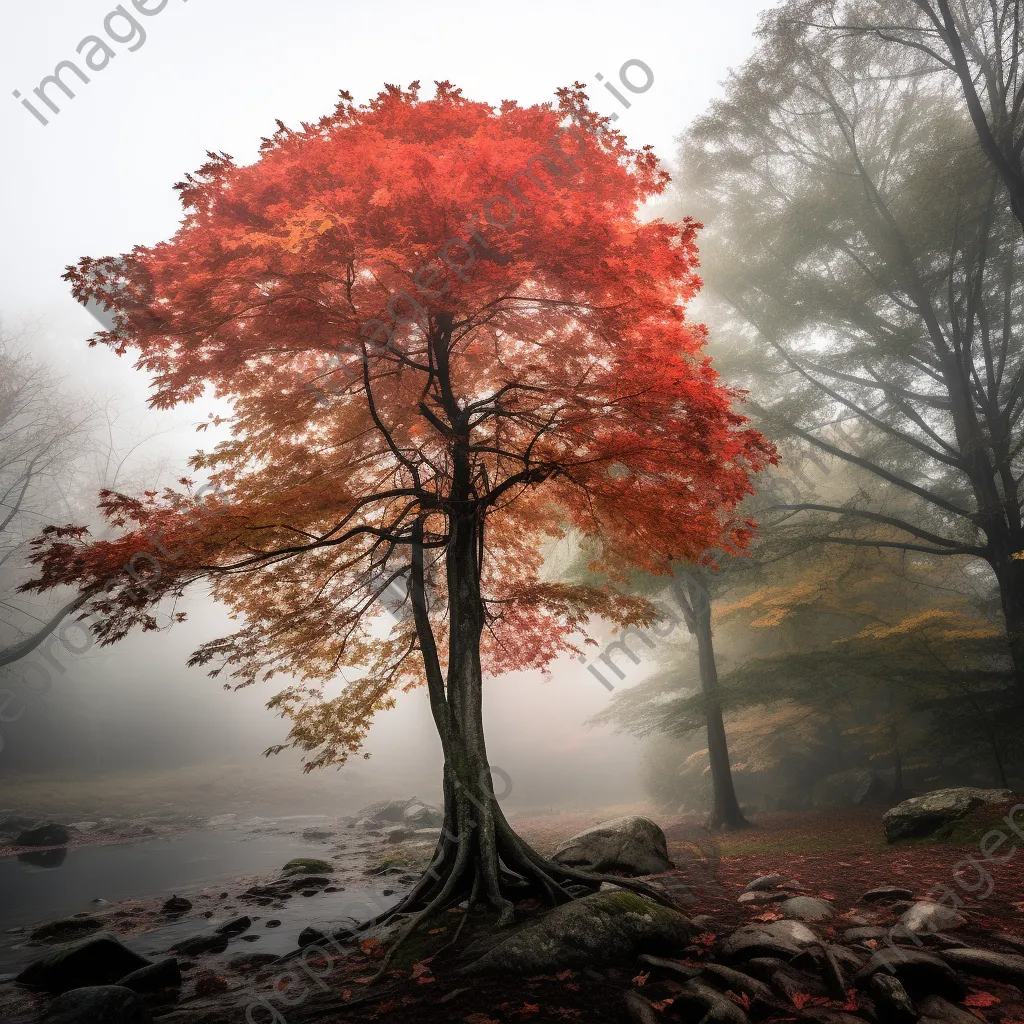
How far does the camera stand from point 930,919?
14.3ft

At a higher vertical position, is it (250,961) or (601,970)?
(601,970)

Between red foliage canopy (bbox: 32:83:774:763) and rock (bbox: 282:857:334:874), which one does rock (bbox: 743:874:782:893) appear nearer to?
red foliage canopy (bbox: 32:83:774:763)

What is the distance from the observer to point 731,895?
19.6 ft

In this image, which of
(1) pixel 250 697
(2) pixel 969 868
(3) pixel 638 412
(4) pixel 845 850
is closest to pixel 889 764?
(4) pixel 845 850

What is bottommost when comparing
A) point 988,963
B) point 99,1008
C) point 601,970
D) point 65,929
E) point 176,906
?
point 65,929

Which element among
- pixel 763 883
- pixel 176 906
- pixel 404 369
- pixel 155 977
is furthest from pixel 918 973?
pixel 176 906

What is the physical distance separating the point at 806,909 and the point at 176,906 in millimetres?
8477

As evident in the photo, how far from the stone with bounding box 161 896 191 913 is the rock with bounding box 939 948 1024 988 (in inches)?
365

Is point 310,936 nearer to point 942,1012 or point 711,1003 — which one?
point 711,1003

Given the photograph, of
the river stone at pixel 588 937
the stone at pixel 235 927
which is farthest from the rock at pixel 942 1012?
the stone at pixel 235 927

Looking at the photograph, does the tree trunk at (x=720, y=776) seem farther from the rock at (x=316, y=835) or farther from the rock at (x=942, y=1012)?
the rock at (x=316, y=835)

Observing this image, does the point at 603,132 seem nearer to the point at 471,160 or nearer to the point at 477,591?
the point at 471,160

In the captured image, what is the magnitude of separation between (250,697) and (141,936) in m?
36.0

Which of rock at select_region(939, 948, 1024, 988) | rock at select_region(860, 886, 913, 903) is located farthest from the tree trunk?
rock at select_region(939, 948, 1024, 988)
